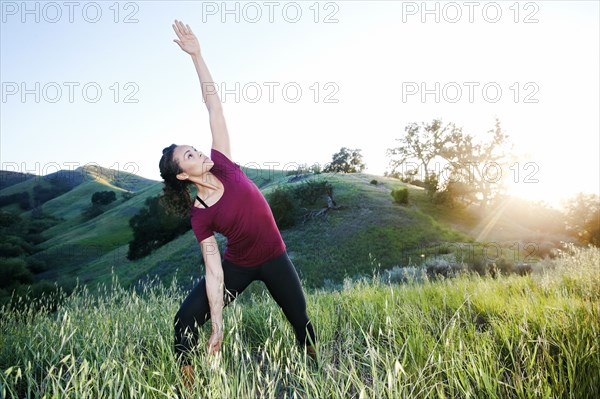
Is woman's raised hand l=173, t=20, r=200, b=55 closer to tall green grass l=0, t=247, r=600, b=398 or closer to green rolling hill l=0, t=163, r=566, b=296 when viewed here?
tall green grass l=0, t=247, r=600, b=398

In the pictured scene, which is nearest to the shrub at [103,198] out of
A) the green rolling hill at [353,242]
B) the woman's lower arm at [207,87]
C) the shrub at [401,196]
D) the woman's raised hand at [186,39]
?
the green rolling hill at [353,242]

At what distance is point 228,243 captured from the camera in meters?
3.32

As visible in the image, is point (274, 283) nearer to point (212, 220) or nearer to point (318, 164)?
point (212, 220)

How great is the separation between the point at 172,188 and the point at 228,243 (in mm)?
888

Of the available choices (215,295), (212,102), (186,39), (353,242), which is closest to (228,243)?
(215,295)

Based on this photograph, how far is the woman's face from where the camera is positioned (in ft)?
11.0

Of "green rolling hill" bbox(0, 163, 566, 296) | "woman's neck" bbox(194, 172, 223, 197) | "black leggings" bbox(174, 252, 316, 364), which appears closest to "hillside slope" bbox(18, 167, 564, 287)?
"green rolling hill" bbox(0, 163, 566, 296)

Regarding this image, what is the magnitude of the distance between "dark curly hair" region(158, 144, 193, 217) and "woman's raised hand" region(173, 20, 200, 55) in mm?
1110

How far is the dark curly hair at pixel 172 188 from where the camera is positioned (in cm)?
342

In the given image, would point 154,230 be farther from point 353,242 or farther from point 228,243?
point 228,243

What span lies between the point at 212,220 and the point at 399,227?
2316cm

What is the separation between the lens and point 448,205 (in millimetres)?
33531

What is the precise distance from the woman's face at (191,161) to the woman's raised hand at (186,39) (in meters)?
1.15

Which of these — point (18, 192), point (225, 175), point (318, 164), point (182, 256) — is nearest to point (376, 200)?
point (182, 256)
